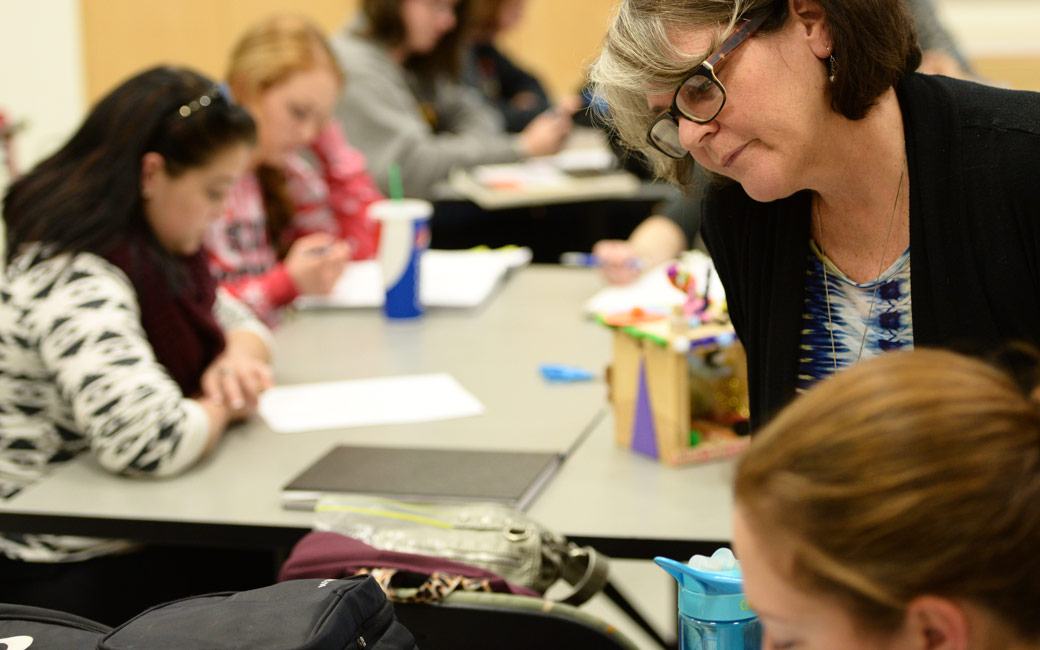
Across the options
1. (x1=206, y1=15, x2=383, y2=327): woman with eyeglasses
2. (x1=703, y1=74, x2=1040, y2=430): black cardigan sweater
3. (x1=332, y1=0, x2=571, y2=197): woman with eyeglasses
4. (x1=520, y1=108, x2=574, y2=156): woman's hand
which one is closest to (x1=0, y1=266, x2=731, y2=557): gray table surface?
(x1=206, y1=15, x2=383, y2=327): woman with eyeglasses

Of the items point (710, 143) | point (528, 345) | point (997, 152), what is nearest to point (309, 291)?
point (528, 345)

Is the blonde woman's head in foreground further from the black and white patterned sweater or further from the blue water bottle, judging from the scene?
the blue water bottle

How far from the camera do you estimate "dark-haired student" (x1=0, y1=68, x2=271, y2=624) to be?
4.84 feet

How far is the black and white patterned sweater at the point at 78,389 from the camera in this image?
57.9 inches

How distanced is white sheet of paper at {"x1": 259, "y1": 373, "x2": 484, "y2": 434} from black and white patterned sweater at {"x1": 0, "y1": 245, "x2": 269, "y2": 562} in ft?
0.63

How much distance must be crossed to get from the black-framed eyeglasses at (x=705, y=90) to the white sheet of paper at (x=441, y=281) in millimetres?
1119

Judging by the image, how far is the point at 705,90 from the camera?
112 cm

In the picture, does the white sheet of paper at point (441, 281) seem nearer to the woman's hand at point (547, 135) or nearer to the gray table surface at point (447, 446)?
the gray table surface at point (447, 446)

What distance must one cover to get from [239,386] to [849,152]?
3.05 ft

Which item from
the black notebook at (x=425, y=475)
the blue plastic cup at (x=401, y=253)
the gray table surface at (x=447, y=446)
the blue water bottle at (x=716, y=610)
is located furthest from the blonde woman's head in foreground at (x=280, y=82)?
the blue water bottle at (x=716, y=610)

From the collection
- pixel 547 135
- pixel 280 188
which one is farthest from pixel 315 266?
pixel 547 135

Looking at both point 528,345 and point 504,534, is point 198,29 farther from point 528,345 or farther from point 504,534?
point 504,534

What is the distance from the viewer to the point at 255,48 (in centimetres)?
249

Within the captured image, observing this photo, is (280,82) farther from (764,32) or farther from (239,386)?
(764,32)
